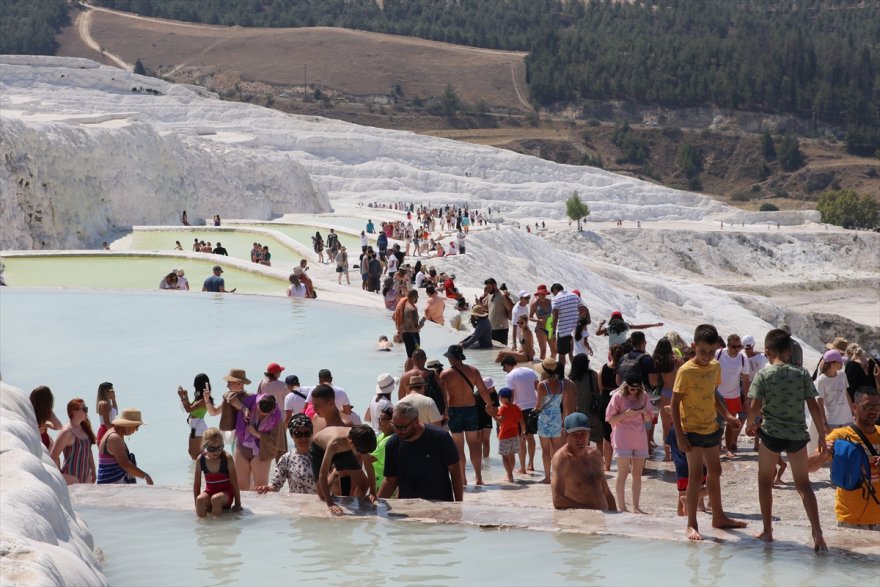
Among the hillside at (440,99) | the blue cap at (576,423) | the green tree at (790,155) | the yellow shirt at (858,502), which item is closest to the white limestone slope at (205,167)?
the hillside at (440,99)

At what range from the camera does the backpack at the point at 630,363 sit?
873 cm

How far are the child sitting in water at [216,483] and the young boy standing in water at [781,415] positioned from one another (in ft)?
9.07

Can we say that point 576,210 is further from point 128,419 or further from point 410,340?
point 128,419

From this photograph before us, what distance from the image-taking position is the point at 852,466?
6.31 meters

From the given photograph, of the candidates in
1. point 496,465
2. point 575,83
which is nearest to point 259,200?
point 496,465

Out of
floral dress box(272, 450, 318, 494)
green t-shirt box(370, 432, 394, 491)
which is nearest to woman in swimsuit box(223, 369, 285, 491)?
floral dress box(272, 450, 318, 494)

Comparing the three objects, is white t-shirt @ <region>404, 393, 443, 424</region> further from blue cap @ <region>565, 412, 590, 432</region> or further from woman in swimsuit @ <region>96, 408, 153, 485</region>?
woman in swimsuit @ <region>96, 408, 153, 485</region>

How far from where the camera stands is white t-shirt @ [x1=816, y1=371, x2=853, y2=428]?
9109 mm

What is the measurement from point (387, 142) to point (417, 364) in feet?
230

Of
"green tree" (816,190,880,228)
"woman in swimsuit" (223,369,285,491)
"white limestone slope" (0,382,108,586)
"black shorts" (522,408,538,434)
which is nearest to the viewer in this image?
"white limestone slope" (0,382,108,586)

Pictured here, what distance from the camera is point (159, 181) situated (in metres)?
41.3

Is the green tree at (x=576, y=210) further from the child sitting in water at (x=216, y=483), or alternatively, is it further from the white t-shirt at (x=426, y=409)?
the child sitting in water at (x=216, y=483)

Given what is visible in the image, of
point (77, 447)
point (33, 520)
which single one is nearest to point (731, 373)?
point (77, 447)

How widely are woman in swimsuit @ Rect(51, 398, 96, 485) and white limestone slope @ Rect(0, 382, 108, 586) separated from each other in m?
1.57
